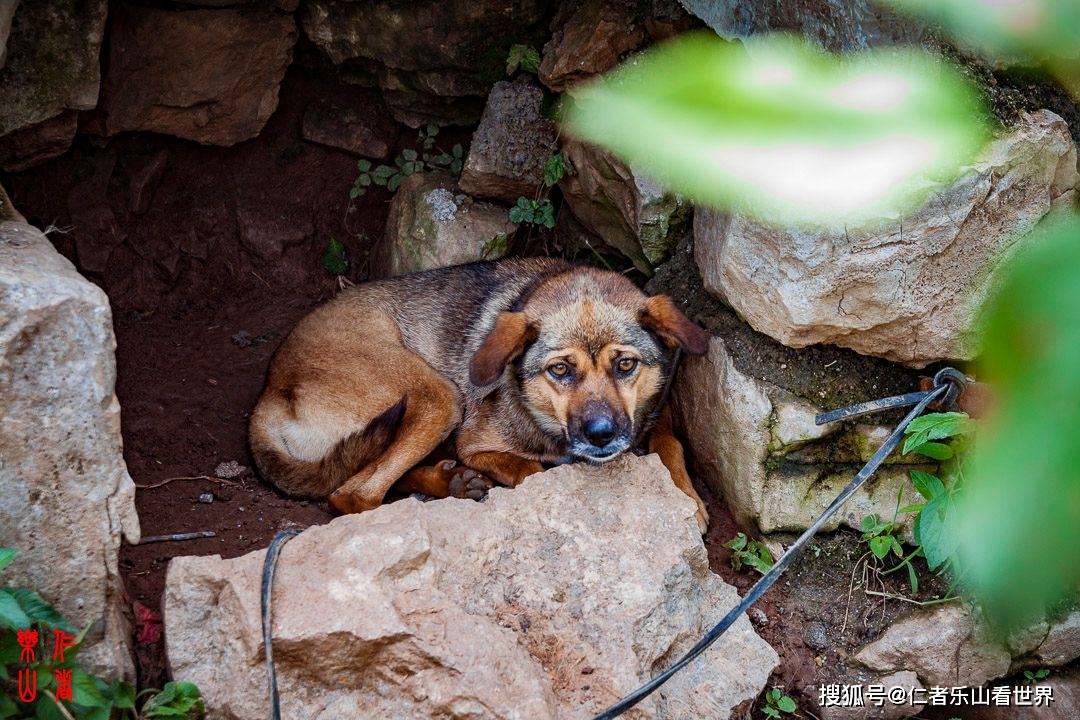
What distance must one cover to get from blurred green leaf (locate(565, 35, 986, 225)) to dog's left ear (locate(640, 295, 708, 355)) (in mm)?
3814

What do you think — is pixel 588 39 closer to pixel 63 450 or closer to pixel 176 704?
pixel 63 450

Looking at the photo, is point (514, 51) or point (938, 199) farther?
point (514, 51)

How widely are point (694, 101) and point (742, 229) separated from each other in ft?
11.9

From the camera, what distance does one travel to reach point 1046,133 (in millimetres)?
3871

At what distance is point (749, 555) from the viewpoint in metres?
4.66

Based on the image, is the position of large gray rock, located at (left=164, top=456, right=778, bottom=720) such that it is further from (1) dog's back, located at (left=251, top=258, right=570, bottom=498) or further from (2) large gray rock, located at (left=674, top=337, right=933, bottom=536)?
(1) dog's back, located at (left=251, top=258, right=570, bottom=498)

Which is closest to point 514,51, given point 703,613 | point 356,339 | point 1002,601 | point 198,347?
point 356,339

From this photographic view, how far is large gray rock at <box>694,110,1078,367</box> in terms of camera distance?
389 cm

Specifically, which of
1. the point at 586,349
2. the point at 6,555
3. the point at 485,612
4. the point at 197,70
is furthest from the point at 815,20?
the point at 197,70

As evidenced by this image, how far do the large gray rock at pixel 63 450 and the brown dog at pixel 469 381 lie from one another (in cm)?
154

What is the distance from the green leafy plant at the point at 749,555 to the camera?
464 centimetres

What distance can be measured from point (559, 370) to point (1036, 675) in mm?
2583

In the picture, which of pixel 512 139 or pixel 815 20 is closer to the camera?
pixel 815 20

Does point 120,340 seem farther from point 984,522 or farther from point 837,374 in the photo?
point 984,522
